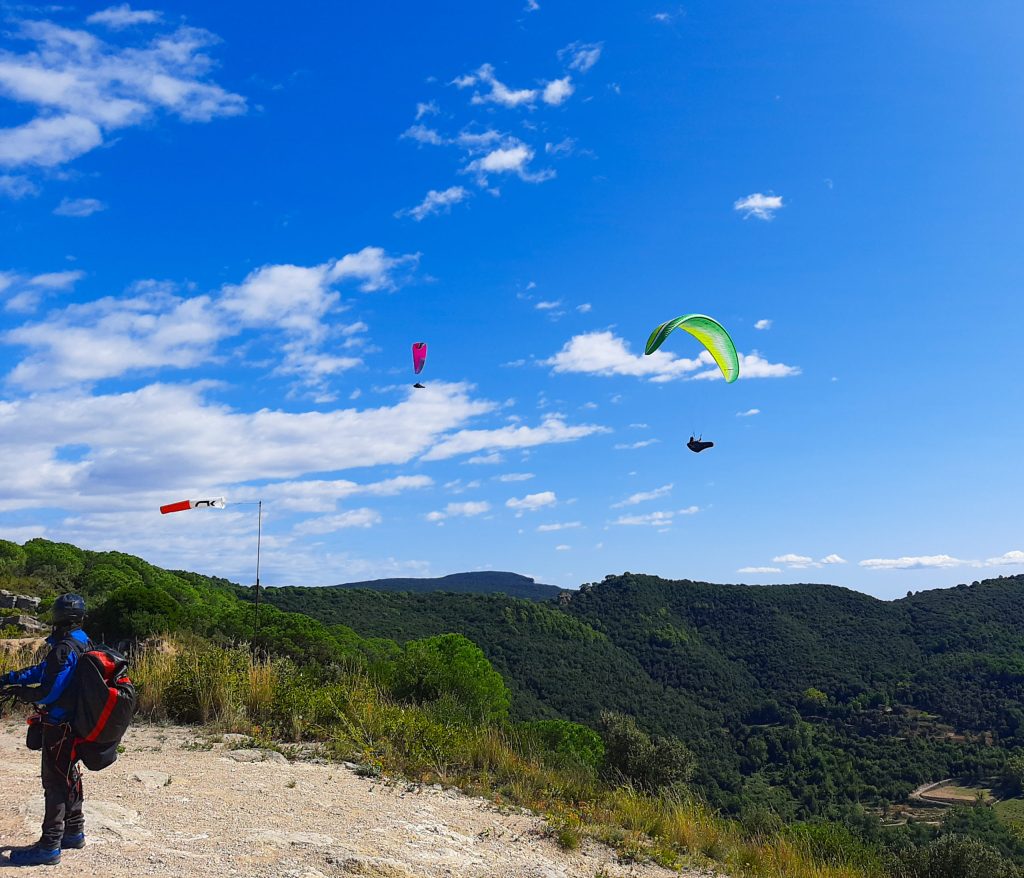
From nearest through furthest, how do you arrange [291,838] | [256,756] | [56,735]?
[56,735] → [291,838] → [256,756]

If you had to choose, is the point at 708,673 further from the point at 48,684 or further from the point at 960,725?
the point at 48,684

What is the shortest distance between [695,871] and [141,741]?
6.21m

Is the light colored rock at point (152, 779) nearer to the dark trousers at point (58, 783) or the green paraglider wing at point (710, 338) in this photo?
the dark trousers at point (58, 783)

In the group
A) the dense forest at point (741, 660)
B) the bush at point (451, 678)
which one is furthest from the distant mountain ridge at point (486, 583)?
the bush at point (451, 678)

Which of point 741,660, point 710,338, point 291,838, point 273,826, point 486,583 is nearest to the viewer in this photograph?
point 291,838

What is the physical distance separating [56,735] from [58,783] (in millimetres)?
382

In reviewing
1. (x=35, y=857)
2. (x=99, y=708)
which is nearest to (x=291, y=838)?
(x=35, y=857)

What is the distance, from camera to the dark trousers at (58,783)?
4906 millimetres

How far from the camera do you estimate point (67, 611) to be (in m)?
5.14

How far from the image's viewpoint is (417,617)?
78.9 meters

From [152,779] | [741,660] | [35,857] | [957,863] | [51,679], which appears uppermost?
[51,679]

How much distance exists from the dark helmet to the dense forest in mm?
13077

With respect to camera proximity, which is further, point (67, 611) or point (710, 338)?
point (710, 338)

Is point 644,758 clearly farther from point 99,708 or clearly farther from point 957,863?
point 99,708
